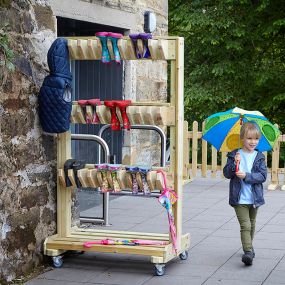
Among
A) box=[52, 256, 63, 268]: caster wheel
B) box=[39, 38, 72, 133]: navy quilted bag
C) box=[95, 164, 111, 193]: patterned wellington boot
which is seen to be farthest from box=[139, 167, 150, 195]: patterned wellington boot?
box=[52, 256, 63, 268]: caster wheel

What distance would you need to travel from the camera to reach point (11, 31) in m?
6.43

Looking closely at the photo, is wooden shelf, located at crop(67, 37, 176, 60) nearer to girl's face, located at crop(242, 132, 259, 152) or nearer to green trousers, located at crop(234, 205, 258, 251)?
girl's face, located at crop(242, 132, 259, 152)

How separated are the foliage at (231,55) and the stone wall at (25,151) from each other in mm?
11628

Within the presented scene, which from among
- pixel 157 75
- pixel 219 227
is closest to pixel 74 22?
pixel 157 75

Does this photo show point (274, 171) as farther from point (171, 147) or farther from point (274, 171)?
point (171, 147)

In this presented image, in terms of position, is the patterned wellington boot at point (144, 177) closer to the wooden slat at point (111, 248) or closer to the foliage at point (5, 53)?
the wooden slat at point (111, 248)

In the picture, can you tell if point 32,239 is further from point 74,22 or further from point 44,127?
point 74,22

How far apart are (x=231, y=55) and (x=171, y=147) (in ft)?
41.6

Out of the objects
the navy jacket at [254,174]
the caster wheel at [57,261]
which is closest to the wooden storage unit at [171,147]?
the caster wheel at [57,261]

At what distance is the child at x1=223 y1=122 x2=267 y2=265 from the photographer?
23.3 feet

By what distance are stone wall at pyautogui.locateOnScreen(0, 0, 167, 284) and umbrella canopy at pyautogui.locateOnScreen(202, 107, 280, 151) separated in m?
1.48

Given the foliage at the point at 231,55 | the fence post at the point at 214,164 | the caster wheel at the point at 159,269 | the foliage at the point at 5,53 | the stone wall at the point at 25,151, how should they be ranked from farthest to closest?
the foliage at the point at 231,55
the fence post at the point at 214,164
the caster wheel at the point at 159,269
the stone wall at the point at 25,151
the foliage at the point at 5,53

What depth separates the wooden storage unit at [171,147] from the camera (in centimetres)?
674

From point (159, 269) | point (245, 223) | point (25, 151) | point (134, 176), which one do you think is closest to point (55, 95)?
point (25, 151)
